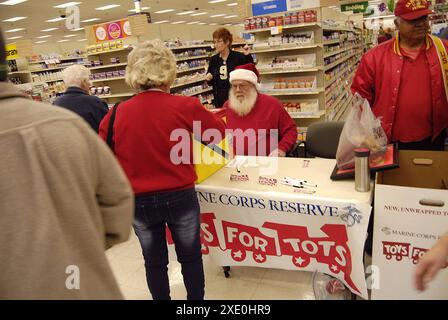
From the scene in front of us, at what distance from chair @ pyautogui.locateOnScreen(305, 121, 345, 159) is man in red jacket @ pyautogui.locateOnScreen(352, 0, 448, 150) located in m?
0.71

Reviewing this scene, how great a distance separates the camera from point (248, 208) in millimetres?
A: 2336

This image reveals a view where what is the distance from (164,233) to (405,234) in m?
1.35

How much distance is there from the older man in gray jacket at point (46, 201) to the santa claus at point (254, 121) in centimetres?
233

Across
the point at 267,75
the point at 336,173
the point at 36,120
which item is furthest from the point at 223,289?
the point at 267,75

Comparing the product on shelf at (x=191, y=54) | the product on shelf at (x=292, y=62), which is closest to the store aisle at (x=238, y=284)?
the product on shelf at (x=292, y=62)

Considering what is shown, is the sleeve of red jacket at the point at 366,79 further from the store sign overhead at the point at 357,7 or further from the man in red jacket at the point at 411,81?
the store sign overhead at the point at 357,7

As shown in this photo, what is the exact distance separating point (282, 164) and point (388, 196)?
1027mm

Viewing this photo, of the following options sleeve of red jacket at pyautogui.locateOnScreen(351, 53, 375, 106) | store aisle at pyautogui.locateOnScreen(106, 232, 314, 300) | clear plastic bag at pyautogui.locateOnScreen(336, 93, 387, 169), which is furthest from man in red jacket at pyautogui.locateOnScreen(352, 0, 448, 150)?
store aisle at pyautogui.locateOnScreen(106, 232, 314, 300)

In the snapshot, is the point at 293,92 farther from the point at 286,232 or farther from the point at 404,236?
the point at 404,236

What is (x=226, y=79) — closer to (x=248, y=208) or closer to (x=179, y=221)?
(x=248, y=208)

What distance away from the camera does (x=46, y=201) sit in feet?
2.73

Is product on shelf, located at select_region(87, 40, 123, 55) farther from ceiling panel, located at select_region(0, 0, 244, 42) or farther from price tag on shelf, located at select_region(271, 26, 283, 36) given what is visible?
ceiling panel, located at select_region(0, 0, 244, 42)

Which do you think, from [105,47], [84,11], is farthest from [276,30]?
[84,11]

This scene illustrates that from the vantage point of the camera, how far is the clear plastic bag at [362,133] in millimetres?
2191
